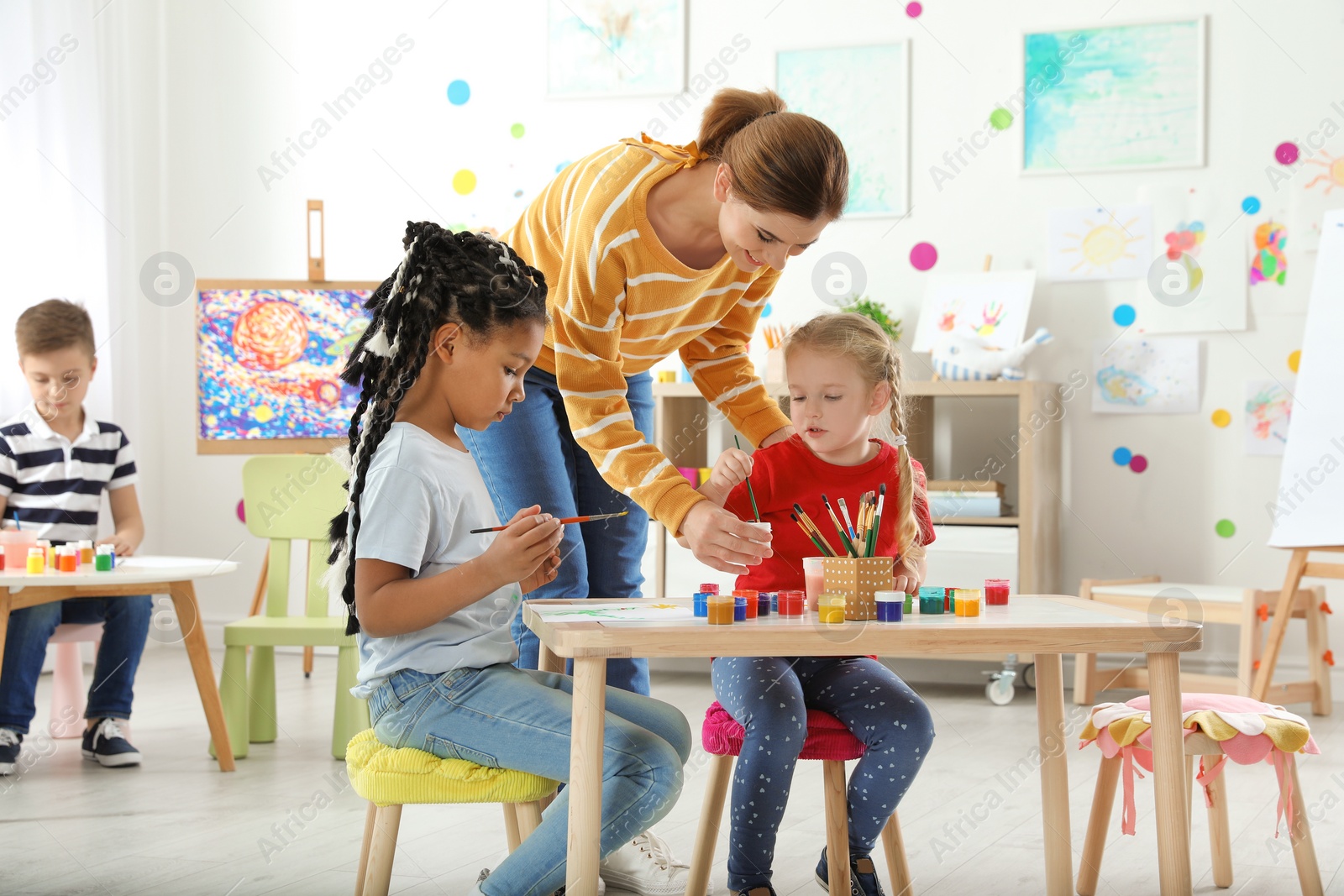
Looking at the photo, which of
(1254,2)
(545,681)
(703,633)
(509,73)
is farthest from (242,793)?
(1254,2)

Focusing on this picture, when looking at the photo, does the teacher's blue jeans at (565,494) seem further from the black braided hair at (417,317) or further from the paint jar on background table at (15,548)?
the paint jar on background table at (15,548)

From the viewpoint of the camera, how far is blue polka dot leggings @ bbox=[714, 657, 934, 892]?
1531 mm

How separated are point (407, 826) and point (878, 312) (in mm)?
2035

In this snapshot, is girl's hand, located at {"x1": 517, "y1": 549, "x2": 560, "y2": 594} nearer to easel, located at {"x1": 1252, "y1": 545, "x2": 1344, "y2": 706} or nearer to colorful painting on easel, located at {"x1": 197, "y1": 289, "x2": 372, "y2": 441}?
easel, located at {"x1": 1252, "y1": 545, "x2": 1344, "y2": 706}

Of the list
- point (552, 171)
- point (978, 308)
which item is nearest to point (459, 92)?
point (552, 171)

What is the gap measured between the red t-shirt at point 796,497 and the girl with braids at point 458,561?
0.89 ft

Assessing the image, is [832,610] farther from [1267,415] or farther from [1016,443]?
[1267,415]

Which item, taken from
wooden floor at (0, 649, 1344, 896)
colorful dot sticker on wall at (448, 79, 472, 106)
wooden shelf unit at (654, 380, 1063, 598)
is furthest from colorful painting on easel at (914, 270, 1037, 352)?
colorful dot sticker on wall at (448, 79, 472, 106)

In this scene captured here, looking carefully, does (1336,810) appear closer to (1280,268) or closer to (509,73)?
(1280,268)

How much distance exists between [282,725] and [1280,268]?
2932 mm

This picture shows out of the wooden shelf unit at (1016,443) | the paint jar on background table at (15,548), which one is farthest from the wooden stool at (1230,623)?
the paint jar on background table at (15,548)

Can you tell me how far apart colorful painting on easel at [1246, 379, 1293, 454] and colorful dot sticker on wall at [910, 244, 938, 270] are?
951mm

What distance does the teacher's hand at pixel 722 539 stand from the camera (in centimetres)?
140

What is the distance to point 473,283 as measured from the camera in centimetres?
150
